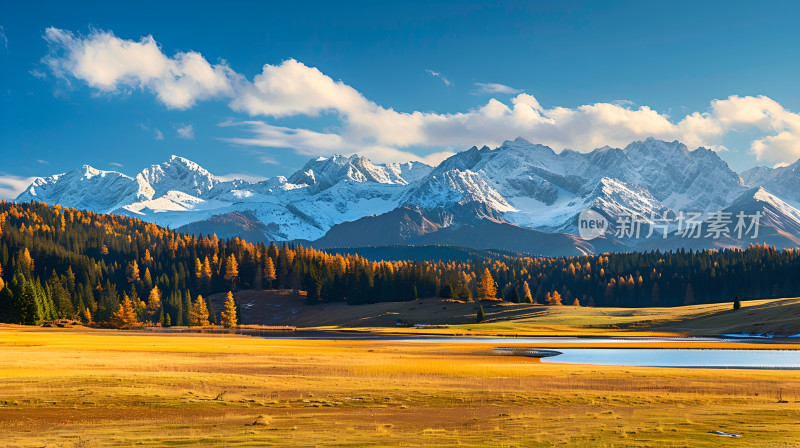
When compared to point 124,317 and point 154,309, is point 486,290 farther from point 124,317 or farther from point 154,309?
point 124,317

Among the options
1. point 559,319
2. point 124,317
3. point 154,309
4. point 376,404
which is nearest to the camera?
point 376,404

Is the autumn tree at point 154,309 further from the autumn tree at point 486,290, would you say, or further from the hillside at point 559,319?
the autumn tree at point 486,290

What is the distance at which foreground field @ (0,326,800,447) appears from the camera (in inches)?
910

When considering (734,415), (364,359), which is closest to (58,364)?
(364,359)

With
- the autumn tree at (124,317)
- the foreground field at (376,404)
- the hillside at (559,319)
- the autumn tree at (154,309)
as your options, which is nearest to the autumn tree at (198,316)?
the autumn tree at (124,317)

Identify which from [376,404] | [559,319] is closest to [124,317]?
[559,319]

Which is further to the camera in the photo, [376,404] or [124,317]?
[124,317]

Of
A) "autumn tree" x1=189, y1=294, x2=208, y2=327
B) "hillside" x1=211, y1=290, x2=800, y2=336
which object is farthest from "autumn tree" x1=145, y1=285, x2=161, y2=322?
"hillside" x1=211, y1=290, x2=800, y2=336

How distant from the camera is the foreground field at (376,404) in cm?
2311

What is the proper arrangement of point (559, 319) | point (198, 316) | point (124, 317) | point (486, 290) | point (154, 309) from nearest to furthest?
point (124, 317)
point (559, 319)
point (198, 316)
point (154, 309)
point (486, 290)

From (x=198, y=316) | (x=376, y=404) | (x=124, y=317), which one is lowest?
(x=198, y=316)

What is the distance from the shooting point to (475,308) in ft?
572

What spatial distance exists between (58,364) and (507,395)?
96.6 ft

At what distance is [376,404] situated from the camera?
31.2 meters
